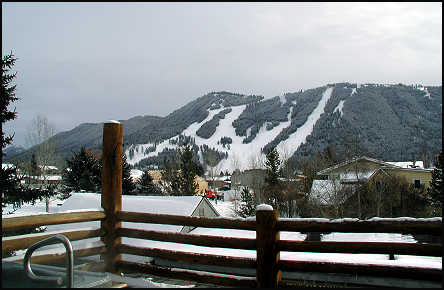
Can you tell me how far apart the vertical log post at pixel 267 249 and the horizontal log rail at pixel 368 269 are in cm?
10

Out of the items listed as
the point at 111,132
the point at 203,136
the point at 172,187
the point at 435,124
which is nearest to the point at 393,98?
the point at 435,124

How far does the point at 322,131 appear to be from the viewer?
143 meters

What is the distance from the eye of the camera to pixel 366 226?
3.70 meters

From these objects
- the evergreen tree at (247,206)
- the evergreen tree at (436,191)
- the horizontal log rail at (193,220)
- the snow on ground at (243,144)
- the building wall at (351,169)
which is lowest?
the evergreen tree at (247,206)

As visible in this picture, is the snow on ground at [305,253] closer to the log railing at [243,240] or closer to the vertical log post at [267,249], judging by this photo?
the log railing at [243,240]

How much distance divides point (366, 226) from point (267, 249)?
100cm

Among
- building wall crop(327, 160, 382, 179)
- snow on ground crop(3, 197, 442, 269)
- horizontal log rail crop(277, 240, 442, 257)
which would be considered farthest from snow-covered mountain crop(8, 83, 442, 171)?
horizontal log rail crop(277, 240, 442, 257)

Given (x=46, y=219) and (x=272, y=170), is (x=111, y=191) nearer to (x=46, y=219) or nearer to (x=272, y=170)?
(x=46, y=219)

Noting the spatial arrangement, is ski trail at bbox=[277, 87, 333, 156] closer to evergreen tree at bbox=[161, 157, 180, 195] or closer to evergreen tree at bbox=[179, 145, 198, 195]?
evergreen tree at bbox=[161, 157, 180, 195]

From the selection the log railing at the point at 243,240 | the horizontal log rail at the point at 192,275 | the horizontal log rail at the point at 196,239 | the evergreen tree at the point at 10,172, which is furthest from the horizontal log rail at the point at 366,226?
the evergreen tree at the point at 10,172

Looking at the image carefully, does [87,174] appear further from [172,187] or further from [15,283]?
[15,283]

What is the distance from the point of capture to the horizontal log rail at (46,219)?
3.68 metres

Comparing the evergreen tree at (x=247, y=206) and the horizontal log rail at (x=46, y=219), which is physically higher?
the horizontal log rail at (x=46, y=219)

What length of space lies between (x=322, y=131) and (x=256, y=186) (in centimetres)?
11223
